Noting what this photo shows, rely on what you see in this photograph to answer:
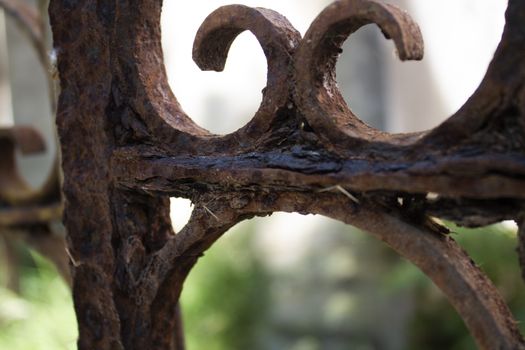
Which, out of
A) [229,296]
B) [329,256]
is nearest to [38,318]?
[229,296]

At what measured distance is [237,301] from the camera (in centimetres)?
266

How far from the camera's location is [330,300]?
104 inches

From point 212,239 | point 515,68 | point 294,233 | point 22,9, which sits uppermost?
point 22,9

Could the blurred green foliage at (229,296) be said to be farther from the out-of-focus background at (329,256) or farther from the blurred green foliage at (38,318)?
the blurred green foliage at (38,318)

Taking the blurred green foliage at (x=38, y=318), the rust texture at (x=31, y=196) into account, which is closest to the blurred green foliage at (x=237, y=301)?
the blurred green foliage at (x=38, y=318)

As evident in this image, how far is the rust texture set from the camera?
1143 mm

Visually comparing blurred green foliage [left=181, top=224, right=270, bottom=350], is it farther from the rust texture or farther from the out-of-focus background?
the rust texture

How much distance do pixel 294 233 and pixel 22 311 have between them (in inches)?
43.2

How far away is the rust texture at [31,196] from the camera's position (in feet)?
3.75

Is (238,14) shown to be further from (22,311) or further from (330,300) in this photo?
(330,300)

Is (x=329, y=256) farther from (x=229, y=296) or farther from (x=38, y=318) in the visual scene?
(x=38, y=318)

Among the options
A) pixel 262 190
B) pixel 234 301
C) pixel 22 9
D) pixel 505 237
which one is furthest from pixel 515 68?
pixel 234 301

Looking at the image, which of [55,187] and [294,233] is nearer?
[55,187]

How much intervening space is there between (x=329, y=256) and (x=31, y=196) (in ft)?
5.48
